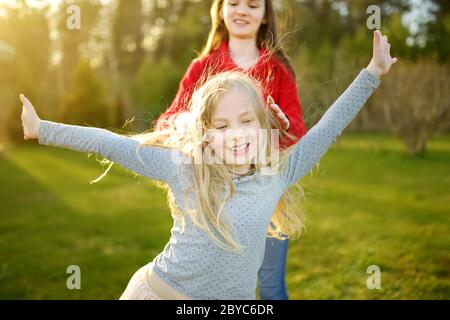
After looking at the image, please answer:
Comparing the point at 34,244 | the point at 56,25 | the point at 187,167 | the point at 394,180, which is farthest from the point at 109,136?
the point at 56,25

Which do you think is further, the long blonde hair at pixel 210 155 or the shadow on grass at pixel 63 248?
the shadow on grass at pixel 63 248

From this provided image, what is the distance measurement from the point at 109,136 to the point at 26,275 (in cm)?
251

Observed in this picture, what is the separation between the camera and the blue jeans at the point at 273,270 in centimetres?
235

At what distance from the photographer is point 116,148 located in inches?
62.7

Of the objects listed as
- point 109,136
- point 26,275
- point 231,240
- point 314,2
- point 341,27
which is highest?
point 314,2

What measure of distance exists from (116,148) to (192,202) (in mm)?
314

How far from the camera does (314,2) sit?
21.4 meters

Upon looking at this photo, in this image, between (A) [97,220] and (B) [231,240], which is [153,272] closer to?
(B) [231,240]

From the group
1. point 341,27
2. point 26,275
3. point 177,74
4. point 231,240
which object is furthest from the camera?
point 341,27

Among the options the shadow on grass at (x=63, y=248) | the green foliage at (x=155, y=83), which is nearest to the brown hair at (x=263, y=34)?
the shadow on grass at (x=63, y=248)

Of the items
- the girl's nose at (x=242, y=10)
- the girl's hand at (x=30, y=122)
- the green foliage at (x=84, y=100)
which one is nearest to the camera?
the girl's hand at (x=30, y=122)

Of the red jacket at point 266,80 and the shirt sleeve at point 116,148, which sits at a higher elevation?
the red jacket at point 266,80

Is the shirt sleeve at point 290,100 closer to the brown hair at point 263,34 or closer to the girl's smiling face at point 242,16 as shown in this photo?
the brown hair at point 263,34

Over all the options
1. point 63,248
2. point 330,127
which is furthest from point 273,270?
point 63,248
